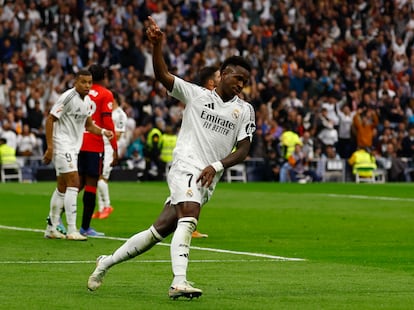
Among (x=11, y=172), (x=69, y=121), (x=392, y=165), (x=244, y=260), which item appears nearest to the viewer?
(x=244, y=260)

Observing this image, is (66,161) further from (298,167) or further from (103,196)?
(298,167)

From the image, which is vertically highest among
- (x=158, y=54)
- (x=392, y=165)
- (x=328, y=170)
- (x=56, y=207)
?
(x=158, y=54)

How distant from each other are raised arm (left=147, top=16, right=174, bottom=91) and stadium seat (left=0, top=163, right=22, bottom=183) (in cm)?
2638

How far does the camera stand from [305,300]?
33.7 ft

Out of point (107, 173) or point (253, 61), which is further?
point (253, 61)

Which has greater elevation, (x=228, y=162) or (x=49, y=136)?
(x=228, y=162)

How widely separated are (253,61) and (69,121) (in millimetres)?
24715

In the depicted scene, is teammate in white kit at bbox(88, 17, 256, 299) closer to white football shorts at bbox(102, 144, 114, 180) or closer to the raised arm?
the raised arm

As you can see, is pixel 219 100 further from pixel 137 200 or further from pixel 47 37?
pixel 47 37

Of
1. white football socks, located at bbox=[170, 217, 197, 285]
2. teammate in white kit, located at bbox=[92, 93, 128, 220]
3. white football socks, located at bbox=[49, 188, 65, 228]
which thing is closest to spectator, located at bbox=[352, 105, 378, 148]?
teammate in white kit, located at bbox=[92, 93, 128, 220]

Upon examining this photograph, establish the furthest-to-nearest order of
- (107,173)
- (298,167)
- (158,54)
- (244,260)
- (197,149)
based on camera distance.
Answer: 1. (298,167)
2. (107,173)
3. (244,260)
4. (197,149)
5. (158,54)

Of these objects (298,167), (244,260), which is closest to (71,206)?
(244,260)

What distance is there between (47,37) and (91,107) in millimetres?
20927

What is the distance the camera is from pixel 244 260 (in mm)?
13828
